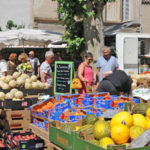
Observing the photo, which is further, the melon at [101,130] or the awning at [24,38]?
the awning at [24,38]

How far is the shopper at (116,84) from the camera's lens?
20.2ft

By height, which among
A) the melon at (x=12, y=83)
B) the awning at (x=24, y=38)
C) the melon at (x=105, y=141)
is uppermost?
the awning at (x=24, y=38)

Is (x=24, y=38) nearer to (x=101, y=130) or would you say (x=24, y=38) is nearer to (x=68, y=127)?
(x=68, y=127)

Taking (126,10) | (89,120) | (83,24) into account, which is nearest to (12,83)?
(89,120)

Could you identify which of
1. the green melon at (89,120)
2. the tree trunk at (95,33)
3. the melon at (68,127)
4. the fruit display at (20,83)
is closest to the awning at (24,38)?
the tree trunk at (95,33)

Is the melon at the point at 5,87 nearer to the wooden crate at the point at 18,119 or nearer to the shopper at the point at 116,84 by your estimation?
the wooden crate at the point at 18,119

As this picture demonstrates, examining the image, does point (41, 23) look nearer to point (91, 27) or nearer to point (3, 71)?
point (91, 27)

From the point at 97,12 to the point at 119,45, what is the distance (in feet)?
5.10

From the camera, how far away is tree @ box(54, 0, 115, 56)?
40.7 feet

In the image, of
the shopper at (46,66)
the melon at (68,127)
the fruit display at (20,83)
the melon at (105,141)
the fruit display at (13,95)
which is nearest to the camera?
the melon at (105,141)

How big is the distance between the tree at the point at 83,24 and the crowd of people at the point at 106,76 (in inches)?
164

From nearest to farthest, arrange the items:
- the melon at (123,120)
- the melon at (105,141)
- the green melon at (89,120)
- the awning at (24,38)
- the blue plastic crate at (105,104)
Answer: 1. the melon at (105,141)
2. the melon at (123,120)
3. the green melon at (89,120)
4. the blue plastic crate at (105,104)
5. the awning at (24,38)

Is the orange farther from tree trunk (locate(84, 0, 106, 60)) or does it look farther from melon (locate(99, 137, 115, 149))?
tree trunk (locate(84, 0, 106, 60))

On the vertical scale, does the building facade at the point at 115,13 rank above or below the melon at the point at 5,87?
above
